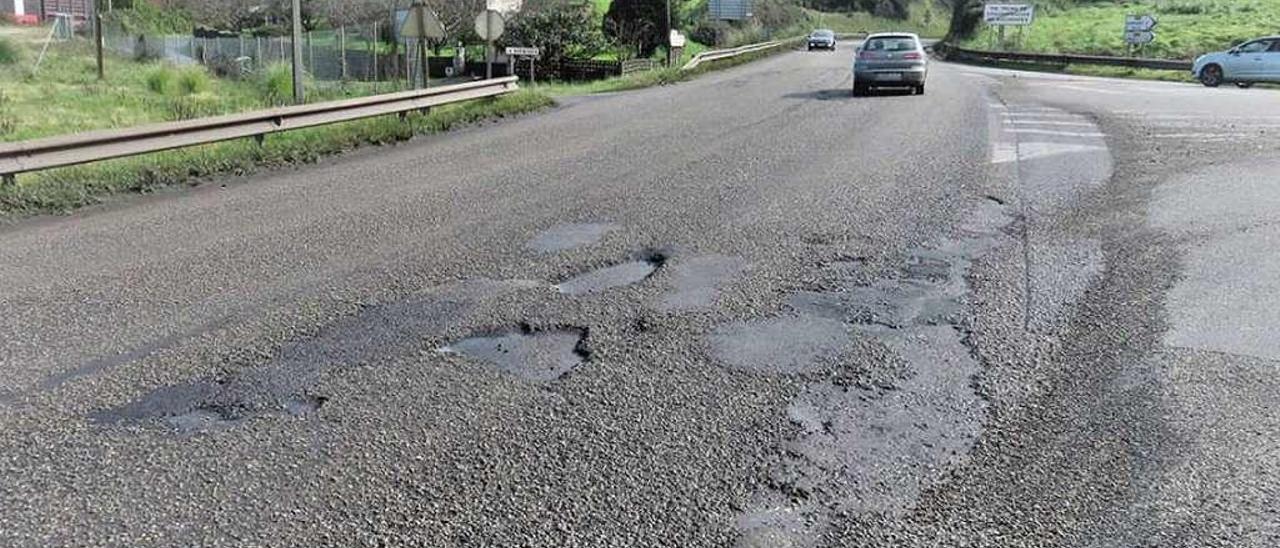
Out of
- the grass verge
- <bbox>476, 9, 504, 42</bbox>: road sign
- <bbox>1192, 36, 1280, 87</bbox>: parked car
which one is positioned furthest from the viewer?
<bbox>1192, 36, 1280, 87</bbox>: parked car

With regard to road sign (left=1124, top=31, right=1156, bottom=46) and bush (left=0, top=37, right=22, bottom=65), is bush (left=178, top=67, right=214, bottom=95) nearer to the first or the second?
bush (left=0, top=37, right=22, bottom=65)

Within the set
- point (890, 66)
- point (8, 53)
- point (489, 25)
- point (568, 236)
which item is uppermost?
point (8, 53)

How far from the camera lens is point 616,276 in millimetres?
6867

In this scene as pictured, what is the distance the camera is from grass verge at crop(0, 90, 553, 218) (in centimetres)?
969

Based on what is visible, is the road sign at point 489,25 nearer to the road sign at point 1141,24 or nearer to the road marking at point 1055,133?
the road marking at point 1055,133

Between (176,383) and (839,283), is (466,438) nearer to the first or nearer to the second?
(176,383)

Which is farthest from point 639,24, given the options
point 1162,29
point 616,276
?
point 616,276

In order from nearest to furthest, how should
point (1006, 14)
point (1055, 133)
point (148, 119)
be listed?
point (1055, 133), point (148, 119), point (1006, 14)

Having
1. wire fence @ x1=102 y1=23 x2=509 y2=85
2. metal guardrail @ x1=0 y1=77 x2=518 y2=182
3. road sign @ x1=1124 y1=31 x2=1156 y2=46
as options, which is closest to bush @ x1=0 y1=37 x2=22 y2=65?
wire fence @ x1=102 y1=23 x2=509 y2=85

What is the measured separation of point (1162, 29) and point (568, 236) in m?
53.8

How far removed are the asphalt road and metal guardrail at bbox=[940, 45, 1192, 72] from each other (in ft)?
107

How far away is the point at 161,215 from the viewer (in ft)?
30.1

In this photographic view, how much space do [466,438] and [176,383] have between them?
4.97 feet

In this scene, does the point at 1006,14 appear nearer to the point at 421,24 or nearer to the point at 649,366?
the point at 421,24
